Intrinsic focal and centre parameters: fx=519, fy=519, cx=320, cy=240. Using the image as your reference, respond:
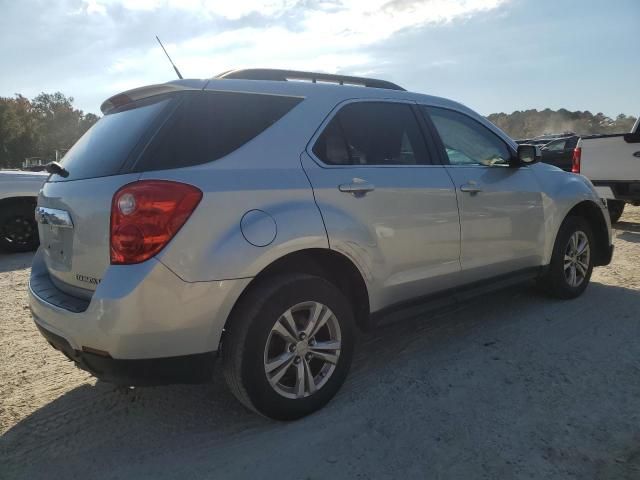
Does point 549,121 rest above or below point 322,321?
above

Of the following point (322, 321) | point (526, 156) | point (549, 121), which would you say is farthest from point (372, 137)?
point (549, 121)

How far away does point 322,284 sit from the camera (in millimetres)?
2799

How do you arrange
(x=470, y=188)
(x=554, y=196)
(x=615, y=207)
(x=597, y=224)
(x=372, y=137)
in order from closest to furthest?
(x=372, y=137) < (x=470, y=188) < (x=554, y=196) < (x=597, y=224) < (x=615, y=207)

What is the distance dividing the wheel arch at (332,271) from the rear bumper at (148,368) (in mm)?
440

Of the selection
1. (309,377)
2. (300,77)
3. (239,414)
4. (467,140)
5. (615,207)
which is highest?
(300,77)

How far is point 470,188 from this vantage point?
3.67 metres

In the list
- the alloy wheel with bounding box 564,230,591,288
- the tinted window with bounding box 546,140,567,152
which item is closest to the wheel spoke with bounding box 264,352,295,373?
the alloy wheel with bounding box 564,230,591,288

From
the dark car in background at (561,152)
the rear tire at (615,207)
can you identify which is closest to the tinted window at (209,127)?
the rear tire at (615,207)

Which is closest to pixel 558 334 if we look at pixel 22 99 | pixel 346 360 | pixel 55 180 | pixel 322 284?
pixel 346 360

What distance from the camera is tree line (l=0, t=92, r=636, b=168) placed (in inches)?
1955

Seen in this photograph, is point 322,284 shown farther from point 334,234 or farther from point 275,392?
point 275,392

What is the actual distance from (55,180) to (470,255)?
2733 millimetres

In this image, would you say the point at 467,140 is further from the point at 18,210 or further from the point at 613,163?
the point at 18,210

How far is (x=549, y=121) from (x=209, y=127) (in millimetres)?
94821
